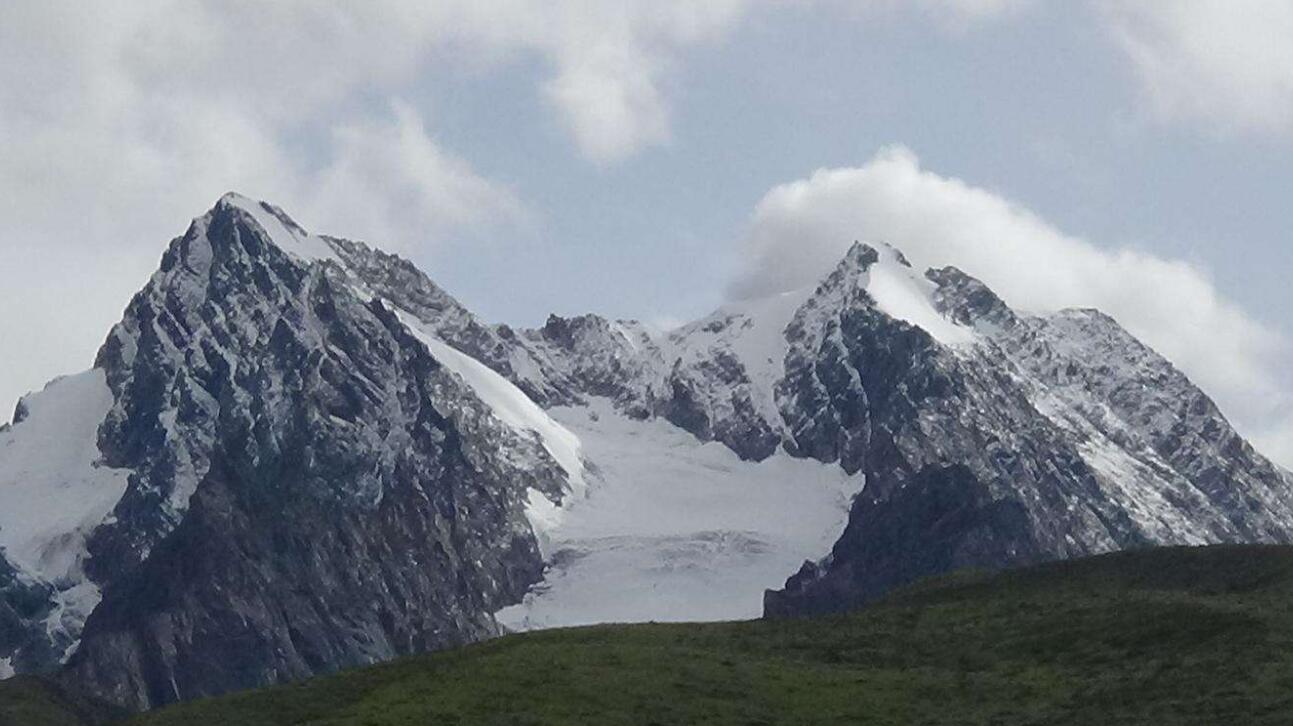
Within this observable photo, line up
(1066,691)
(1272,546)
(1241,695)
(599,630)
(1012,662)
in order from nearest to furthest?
1. (1241,695)
2. (1066,691)
3. (1012,662)
4. (599,630)
5. (1272,546)

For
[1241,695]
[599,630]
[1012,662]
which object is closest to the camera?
[1241,695]

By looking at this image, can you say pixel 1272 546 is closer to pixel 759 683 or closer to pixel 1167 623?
pixel 1167 623

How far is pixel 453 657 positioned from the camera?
168 m

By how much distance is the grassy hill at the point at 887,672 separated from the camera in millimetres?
149250

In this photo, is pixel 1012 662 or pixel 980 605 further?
pixel 980 605

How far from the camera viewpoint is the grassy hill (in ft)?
490

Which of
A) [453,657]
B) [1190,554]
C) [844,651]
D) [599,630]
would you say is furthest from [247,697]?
[1190,554]

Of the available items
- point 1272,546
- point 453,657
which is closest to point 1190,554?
point 1272,546

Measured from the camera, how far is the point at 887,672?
164 metres

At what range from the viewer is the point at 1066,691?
153625 millimetres

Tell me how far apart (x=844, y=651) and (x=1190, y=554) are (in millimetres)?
36292

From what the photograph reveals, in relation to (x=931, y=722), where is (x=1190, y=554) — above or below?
above

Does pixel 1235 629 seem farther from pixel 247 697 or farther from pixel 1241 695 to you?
pixel 247 697

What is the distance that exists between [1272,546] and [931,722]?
53.3 m
